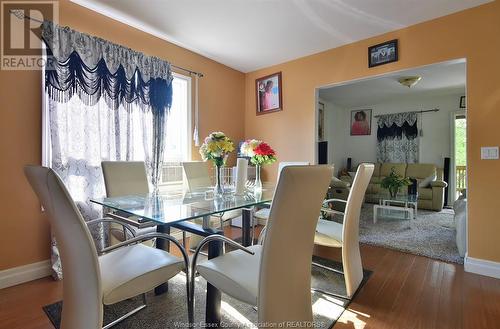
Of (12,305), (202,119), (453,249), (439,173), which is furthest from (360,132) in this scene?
(12,305)

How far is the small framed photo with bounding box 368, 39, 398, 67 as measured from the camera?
2.80 metres

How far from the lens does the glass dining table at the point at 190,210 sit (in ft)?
4.65

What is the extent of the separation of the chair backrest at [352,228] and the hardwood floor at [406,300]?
0.15m

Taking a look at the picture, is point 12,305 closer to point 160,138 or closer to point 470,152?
point 160,138

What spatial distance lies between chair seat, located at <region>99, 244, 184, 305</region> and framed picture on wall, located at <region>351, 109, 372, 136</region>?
250 inches

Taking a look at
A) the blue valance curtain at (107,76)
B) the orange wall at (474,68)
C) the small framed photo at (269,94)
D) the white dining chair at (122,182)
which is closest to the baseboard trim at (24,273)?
the white dining chair at (122,182)

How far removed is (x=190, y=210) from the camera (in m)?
1.55

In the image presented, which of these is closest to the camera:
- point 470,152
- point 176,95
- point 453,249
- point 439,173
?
point 470,152

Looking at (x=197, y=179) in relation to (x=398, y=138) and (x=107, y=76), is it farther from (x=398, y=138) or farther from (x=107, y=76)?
(x=398, y=138)

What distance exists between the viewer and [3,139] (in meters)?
2.01

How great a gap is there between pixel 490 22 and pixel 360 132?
445 cm

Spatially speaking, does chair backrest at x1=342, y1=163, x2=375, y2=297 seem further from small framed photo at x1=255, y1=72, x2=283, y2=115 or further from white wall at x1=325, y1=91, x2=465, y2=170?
white wall at x1=325, y1=91, x2=465, y2=170

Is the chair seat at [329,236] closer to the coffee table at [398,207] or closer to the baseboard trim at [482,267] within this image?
the baseboard trim at [482,267]

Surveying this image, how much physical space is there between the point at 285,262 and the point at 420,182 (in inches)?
205
